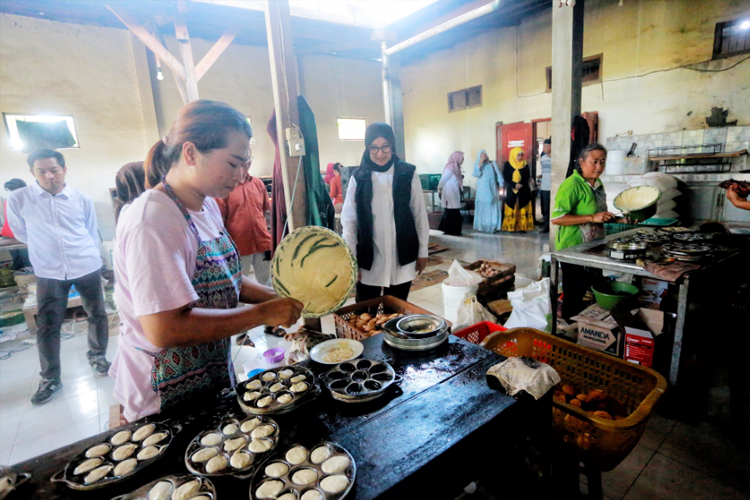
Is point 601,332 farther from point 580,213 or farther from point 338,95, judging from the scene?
point 338,95

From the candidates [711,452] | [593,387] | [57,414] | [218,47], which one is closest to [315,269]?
[593,387]

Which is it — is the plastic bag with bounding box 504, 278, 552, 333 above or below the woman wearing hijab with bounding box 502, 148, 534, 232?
below

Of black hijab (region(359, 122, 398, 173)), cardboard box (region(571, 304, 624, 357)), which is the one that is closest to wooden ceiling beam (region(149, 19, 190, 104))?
black hijab (region(359, 122, 398, 173))

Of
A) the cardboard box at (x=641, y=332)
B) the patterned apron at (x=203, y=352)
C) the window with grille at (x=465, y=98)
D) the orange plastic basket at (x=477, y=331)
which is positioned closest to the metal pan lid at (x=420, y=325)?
the patterned apron at (x=203, y=352)

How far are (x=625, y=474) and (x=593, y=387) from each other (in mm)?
430

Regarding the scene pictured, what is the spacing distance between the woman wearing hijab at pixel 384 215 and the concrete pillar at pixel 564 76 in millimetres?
2034

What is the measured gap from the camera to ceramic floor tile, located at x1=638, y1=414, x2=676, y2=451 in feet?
6.75

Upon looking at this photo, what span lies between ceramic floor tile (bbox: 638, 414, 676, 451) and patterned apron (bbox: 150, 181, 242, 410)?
2.24m

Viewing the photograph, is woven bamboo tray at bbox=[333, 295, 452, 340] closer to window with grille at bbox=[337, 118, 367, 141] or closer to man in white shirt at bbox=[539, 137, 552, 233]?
man in white shirt at bbox=[539, 137, 552, 233]

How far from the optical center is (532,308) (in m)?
3.16

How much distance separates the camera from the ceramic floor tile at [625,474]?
70.3 inches

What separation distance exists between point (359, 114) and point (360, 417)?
11.3 metres

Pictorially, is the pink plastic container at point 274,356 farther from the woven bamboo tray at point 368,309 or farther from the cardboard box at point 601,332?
the cardboard box at point 601,332

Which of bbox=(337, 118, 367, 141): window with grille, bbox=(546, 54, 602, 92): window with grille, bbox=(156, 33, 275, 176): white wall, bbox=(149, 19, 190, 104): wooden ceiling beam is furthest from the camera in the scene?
bbox=(337, 118, 367, 141): window with grille
